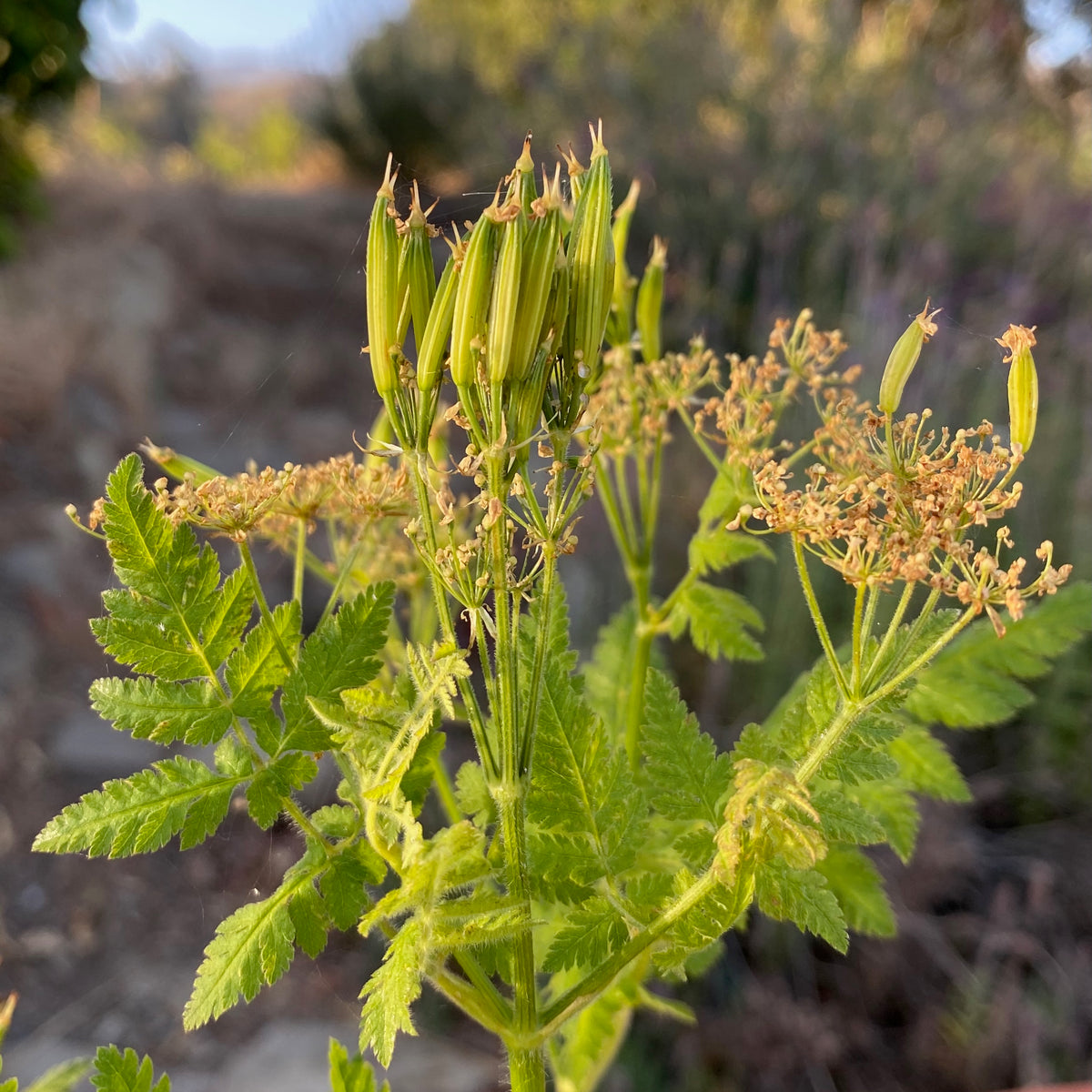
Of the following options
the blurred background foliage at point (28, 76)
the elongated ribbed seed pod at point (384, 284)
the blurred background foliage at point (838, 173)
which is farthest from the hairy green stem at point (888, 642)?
the blurred background foliage at point (28, 76)

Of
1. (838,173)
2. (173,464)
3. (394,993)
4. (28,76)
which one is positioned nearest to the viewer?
(394,993)

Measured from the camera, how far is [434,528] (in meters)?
0.56

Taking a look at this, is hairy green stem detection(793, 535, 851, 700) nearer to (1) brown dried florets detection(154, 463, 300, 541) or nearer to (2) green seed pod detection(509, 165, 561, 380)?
(2) green seed pod detection(509, 165, 561, 380)

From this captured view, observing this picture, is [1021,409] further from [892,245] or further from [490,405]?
[892,245]

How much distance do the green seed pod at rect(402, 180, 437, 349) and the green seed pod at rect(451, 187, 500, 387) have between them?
0.04 metres

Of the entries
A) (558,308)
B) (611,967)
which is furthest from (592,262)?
(611,967)

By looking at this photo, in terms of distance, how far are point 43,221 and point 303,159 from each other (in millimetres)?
4038

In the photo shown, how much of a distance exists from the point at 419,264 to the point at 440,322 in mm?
46

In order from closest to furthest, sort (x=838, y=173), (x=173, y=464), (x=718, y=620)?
(x=173, y=464), (x=718, y=620), (x=838, y=173)

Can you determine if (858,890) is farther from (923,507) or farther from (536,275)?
(536,275)

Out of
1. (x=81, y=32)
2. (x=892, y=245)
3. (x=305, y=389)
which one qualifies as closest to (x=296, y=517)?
(x=892, y=245)

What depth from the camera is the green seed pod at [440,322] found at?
53 centimetres

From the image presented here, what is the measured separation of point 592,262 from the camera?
1.72ft

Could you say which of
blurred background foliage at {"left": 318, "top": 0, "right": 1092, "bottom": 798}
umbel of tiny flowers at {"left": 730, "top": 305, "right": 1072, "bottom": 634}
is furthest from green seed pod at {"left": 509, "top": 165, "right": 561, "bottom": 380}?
blurred background foliage at {"left": 318, "top": 0, "right": 1092, "bottom": 798}
